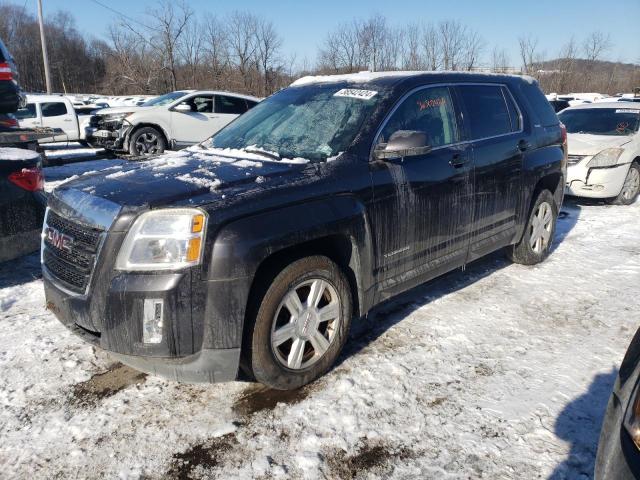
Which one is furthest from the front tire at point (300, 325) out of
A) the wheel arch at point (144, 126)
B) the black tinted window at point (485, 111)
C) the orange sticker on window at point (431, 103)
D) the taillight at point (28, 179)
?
the wheel arch at point (144, 126)

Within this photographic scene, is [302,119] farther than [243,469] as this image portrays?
Yes

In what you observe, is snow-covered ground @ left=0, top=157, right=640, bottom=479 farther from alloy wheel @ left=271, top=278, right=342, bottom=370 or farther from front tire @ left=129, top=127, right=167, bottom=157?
front tire @ left=129, top=127, right=167, bottom=157

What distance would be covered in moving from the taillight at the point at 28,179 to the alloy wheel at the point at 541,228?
15.1 ft

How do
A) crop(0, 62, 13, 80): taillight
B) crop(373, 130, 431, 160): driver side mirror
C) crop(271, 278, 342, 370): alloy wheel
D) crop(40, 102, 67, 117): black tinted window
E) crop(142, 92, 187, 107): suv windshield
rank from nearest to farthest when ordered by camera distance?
1. crop(271, 278, 342, 370): alloy wheel
2. crop(373, 130, 431, 160): driver side mirror
3. crop(0, 62, 13, 80): taillight
4. crop(142, 92, 187, 107): suv windshield
5. crop(40, 102, 67, 117): black tinted window

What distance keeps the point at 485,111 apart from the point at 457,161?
2.63 feet

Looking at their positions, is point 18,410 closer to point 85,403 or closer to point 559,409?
point 85,403

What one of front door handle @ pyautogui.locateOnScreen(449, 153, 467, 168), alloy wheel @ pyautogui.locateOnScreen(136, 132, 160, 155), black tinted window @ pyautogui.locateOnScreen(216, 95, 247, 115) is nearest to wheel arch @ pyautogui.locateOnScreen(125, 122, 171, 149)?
alloy wheel @ pyautogui.locateOnScreen(136, 132, 160, 155)

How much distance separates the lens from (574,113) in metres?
9.47

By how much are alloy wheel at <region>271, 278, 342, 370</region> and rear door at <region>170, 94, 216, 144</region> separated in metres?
9.97

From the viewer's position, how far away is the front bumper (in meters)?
7.87

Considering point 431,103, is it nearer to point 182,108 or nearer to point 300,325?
point 300,325

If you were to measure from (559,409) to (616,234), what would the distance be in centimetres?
464

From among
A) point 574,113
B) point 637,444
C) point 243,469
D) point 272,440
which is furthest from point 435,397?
point 574,113

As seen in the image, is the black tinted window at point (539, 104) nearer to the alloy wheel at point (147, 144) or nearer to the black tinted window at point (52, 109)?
the alloy wheel at point (147, 144)
